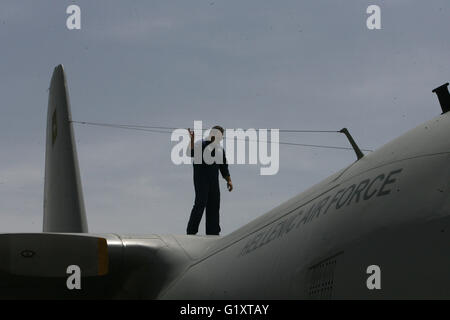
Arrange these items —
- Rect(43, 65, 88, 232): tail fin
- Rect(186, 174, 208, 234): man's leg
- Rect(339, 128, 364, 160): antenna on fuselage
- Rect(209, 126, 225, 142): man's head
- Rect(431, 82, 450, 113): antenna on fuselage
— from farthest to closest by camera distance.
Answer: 1. Rect(43, 65, 88, 232): tail fin
2. Rect(186, 174, 208, 234): man's leg
3. Rect(209, 126, 225, 142): man's head
4. Rect(339, 128, 364, 160): antenna on fuselage
5. Rect(431, 82, 450, 113): antenna on fuselage

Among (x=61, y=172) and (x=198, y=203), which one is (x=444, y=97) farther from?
(x=61, y=172)

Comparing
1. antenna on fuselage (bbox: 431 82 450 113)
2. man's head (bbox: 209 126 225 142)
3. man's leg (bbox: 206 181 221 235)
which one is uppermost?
man's head (bbox: 209 126 225 142)

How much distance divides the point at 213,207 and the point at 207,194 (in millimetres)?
216

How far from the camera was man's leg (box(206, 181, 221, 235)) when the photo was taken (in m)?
10.5

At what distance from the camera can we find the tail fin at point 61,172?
439 inches

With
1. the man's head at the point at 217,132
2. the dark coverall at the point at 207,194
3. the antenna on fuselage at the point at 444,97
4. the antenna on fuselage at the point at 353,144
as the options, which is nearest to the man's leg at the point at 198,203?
the dark coverall at the point at 207,194

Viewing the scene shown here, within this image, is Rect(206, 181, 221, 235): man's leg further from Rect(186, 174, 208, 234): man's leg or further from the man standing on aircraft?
Rect(186, 174, 208, 234): man's leg

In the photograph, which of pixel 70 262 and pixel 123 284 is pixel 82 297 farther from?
pixel 70 262

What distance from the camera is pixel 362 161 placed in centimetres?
420

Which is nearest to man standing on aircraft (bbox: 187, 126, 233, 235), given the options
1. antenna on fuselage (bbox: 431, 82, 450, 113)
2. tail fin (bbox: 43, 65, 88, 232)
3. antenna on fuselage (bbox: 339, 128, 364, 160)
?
tail fin (bbox: 43, 65, 88, 232)

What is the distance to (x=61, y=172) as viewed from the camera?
38.1 feet

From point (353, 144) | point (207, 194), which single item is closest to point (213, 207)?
point (207, 194)

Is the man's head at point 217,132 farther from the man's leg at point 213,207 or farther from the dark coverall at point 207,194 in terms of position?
the man's leg at point 213,207

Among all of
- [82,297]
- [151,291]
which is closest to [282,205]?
[151,291]
